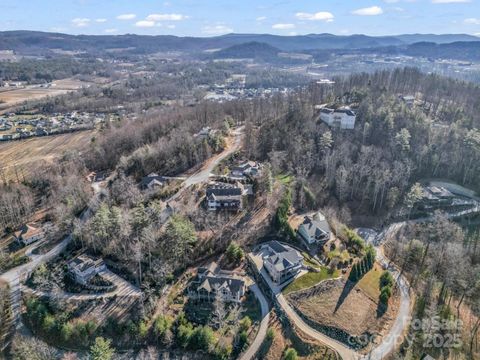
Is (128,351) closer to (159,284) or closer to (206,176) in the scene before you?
(159,284)

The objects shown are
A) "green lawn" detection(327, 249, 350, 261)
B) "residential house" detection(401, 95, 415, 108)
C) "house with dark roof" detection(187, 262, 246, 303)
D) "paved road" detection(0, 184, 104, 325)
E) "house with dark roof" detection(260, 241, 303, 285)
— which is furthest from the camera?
"residential house" detection(401, 95, 415, 108)

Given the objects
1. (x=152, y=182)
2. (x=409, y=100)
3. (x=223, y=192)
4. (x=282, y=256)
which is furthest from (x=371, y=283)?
(x=409, y=100)

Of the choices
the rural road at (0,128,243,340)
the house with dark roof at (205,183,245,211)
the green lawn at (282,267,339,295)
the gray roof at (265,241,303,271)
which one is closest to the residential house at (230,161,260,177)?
the rural road at (0,128,243,340)

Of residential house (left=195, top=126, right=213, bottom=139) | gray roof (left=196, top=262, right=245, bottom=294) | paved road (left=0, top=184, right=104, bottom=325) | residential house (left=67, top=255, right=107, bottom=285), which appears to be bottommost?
paved road (left=0, top=184, right=104, bottom=325)

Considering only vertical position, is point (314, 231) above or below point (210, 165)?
below

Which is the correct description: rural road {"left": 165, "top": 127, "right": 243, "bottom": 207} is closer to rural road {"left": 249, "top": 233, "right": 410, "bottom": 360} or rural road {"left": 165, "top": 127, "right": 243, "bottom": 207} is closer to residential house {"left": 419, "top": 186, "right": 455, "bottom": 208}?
rural road {"left": 249, "top": 233, "right": 410, "bottom": 360}

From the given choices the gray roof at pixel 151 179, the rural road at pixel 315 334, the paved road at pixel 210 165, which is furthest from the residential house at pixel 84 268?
the rural road at pixel 315 334

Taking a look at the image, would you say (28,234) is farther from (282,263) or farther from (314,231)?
(314,231)
